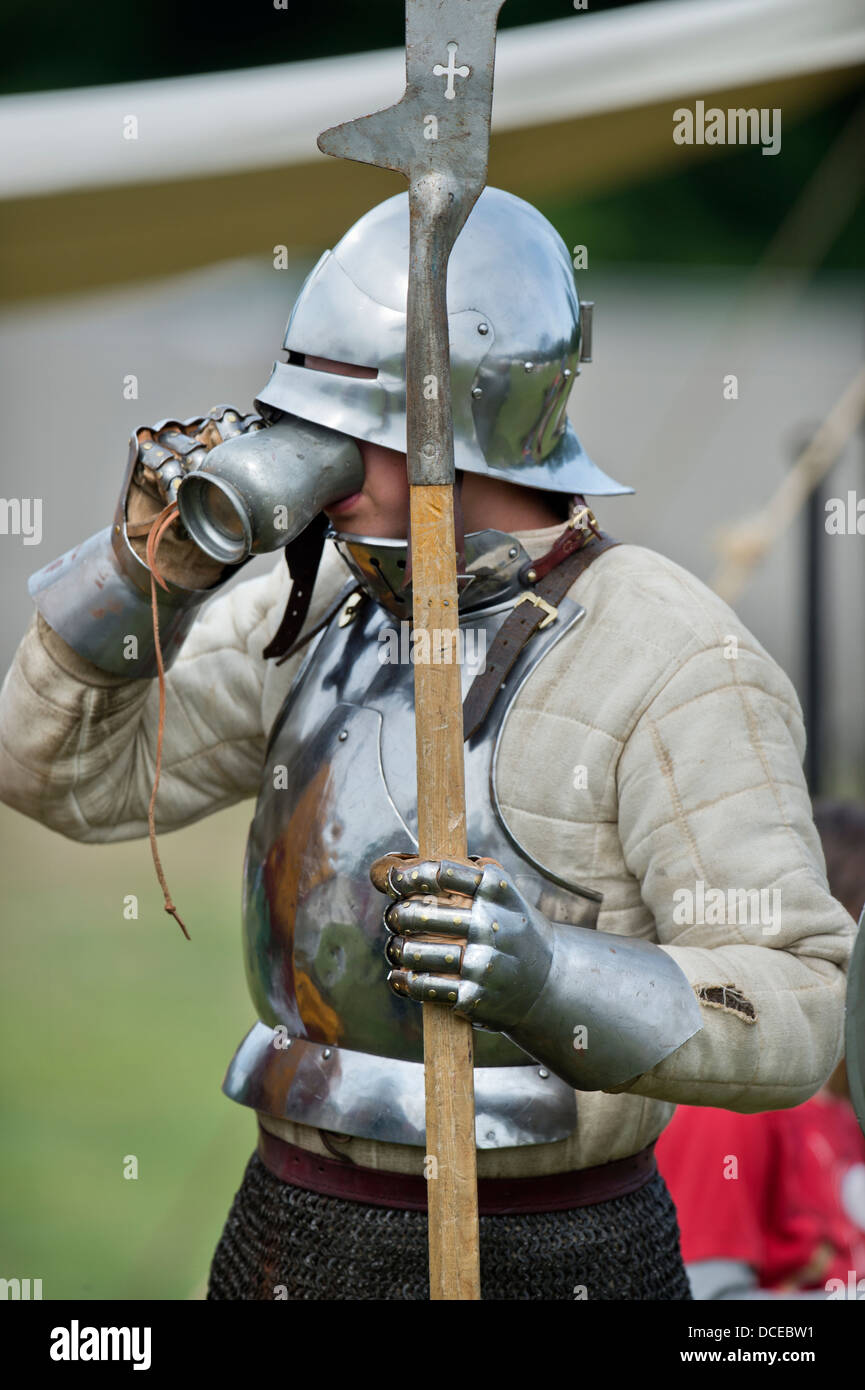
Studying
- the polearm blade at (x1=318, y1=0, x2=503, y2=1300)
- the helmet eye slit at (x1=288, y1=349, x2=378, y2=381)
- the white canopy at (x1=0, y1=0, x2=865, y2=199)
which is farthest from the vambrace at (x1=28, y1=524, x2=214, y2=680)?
the white canopy at (x1=0, y1=0, x2=865, y2=199)

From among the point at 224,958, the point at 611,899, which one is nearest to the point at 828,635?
the point at 224,958

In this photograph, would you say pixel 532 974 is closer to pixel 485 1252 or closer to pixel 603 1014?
pixel 603 1014

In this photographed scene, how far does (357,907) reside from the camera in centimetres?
199

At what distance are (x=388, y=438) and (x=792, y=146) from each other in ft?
24.0

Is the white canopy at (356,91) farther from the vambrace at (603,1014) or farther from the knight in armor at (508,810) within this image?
the vambrace at (603,1014)

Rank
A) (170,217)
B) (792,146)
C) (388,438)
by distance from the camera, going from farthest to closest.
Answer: (792,146) → (170,217) → (388,438)

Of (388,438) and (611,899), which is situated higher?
(388,438)

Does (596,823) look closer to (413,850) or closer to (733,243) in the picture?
(413,850)

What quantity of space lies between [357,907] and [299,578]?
18.7 inches

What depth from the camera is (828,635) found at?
6.27 meters

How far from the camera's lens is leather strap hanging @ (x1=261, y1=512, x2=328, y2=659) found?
217 cm

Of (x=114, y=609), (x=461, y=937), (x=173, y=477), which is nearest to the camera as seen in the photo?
(x=461, y=937)

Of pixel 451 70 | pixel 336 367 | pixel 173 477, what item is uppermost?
pixel 451 70

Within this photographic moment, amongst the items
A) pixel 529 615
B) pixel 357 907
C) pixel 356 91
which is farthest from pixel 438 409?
pixel 356 91
